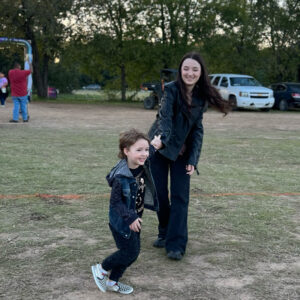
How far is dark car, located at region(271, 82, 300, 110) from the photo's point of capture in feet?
84.6

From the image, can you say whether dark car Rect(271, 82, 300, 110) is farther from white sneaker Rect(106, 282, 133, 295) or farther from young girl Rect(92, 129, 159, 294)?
white sneaker Rect(106, 282, 133, 295)

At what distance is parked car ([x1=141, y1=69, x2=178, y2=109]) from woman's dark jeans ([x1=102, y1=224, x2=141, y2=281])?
19132 mm

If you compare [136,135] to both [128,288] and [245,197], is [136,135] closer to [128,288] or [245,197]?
[128,288]

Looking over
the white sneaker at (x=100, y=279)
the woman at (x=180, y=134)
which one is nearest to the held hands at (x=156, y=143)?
the woman at (x=180, y=134)

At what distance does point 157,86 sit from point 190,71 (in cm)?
1979

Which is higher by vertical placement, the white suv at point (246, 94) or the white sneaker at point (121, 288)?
the white suv at point (246, 94)

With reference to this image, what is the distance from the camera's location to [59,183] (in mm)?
7125

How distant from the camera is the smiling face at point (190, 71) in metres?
4.25

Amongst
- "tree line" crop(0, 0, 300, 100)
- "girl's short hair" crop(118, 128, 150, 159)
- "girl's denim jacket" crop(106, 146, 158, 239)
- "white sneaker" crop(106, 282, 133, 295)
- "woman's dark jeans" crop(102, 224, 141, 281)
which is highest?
"tree line" crop(0, 0, 300, 100)

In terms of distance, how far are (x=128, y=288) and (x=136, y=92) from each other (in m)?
29.1

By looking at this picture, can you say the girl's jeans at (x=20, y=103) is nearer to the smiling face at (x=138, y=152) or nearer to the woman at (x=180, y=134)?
the woman at (x=180, y=134)

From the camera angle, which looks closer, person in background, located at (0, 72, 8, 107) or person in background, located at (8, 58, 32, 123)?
person in background, located at (8, 58, 32, 123)

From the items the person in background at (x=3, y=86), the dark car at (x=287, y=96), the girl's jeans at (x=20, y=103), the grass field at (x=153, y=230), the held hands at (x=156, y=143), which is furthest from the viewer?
the dark car at (x=287, y=96)

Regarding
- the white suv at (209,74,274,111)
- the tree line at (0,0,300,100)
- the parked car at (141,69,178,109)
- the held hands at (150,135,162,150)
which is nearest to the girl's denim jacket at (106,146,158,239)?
the held hands at (150,135,162,150)
